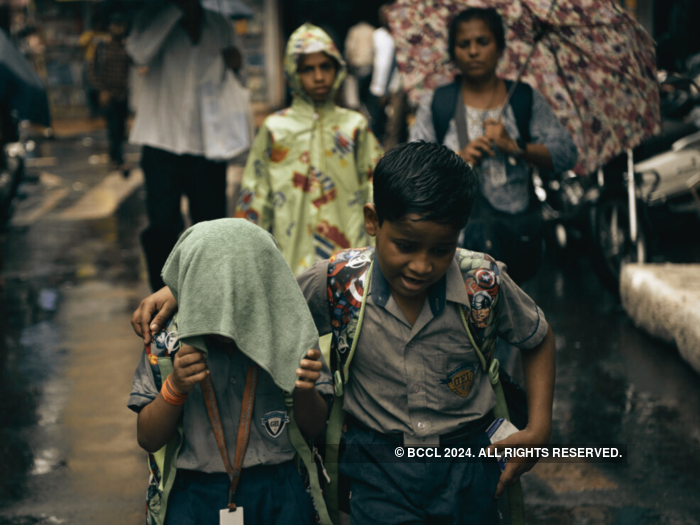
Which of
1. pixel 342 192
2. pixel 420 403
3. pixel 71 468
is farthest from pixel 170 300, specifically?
pixel 342 192

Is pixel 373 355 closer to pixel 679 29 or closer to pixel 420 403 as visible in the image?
pixel 420 403

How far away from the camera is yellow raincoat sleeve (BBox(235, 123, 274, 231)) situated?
183 inches

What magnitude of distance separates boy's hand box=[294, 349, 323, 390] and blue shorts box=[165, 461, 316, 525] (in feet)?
1.09

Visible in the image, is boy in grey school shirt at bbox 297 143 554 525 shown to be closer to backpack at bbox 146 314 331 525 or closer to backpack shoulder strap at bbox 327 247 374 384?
backpack shoulder strap at bbox 327 247 374 384

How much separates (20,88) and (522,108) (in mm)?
4244

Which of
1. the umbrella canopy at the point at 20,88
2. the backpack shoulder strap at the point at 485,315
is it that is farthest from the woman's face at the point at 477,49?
the umbrella canopy at the point at 20,88

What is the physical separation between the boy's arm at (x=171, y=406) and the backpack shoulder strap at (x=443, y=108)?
223cm

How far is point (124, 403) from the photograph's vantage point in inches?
182

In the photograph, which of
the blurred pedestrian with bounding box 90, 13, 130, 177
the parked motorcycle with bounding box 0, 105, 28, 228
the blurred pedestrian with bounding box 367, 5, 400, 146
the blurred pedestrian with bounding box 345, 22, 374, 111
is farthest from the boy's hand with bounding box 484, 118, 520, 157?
the blurred pedestrian with bounding box 345, 22, 374, 111

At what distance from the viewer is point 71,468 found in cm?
390

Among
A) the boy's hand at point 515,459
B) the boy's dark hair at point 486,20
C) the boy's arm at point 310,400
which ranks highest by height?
the boy's dark hair at point 486,20

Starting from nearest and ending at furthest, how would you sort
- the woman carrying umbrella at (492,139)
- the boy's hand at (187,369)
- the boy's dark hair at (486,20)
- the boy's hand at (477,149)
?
the boy's hand at (187,369) < the boy's hand at (477,149) < the woman carrying umbrella at (492,139) < the boy's dark hair at (486,20)

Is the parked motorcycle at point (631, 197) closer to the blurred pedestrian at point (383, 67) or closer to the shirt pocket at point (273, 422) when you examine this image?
the shirt pocket at point (273, 422)

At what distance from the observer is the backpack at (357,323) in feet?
7.66
